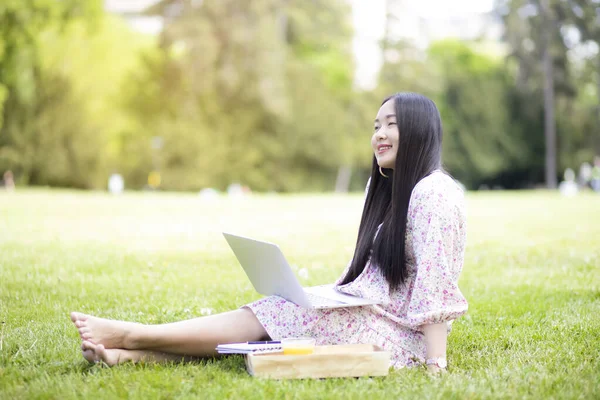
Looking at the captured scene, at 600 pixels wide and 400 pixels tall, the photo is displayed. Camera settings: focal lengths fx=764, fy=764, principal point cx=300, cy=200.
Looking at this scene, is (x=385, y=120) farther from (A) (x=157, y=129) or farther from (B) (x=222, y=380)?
(A) (x=157, y=129)

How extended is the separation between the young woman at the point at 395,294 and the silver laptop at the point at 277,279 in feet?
0.32

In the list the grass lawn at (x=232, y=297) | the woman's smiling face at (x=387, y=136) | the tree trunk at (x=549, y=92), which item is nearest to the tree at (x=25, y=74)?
the grass lawn at (x=232, y=297)

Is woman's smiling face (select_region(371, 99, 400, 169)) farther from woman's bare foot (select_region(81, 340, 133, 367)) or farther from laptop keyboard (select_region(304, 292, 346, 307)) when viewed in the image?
woman's bare foot (select_region(81, 340, 133, 367))

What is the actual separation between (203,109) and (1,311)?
34.8 m

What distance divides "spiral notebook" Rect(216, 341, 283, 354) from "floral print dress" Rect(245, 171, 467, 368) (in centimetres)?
17

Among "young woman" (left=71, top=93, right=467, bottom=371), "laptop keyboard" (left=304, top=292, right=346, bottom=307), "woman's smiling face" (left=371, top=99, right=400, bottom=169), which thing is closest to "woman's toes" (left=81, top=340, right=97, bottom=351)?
"young woman" (left=71, top=93, right=467, bottom=371)

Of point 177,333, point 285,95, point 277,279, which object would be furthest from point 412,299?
point 285,95

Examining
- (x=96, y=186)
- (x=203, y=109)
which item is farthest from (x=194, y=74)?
(x=96, y=186)

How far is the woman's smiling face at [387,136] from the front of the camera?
167 inches

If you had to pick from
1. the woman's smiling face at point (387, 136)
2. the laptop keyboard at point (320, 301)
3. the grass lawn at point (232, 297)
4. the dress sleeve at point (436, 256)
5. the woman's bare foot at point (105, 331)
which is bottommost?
→ the grass lawn at point (232, 297)

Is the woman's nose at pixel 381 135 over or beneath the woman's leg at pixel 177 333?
over

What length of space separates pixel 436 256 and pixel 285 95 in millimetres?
34960

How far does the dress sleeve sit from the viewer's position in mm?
3912

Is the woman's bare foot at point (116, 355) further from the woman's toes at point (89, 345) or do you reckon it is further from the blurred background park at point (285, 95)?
the blurred background park at point (285, 95)
